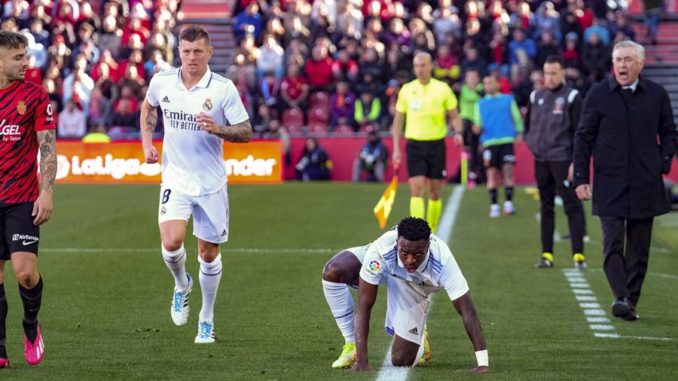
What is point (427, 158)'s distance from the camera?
56.6ft

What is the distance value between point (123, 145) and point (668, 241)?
1082 cm

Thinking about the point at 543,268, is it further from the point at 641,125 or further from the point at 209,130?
the point at 209,130

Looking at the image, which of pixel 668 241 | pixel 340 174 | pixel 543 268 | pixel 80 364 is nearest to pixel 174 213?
pixel 80 364

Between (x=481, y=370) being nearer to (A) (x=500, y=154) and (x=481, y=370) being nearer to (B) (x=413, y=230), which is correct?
(B) (x=413, y=230)

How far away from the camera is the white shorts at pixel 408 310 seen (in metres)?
8.94

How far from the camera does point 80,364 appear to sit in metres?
9.02

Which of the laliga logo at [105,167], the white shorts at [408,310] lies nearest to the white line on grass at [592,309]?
the white shorts at [408,310]

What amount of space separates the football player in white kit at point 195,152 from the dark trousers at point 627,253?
10.7 feet

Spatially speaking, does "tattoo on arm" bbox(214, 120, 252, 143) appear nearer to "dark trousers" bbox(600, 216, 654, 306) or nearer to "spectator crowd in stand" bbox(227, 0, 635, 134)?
"dark trousers" bbox(600, 216, 654, 306)

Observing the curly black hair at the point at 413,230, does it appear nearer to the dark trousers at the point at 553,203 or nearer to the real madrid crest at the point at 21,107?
the real madrid crest at the point at 21,107

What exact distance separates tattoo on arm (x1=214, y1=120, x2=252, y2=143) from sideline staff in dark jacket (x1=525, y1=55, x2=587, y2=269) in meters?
6.00

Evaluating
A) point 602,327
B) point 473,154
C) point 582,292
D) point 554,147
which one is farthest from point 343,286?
point 473,154

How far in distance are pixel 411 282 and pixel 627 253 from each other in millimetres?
3478

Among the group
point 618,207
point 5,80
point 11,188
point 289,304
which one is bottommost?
point 289,304
